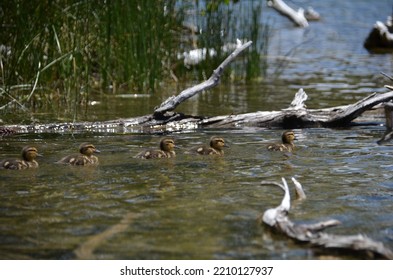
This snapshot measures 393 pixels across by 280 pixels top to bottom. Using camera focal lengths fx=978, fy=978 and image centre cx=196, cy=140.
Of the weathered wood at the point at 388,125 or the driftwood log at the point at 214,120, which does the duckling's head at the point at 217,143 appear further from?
the weathered wood at the point at 388,125

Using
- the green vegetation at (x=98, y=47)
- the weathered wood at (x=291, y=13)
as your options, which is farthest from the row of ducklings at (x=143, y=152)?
the weathered wood at (x=291, y=13)


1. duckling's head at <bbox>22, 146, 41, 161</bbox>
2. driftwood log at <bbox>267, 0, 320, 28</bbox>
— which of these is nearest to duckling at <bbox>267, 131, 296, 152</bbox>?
duckling's head at <bbox>22, 146, 41, 161</bbox>

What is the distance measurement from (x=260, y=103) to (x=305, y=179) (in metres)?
4.94

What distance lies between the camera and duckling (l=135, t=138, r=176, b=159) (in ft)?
26.7

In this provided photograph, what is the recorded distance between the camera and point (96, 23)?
37.9ft

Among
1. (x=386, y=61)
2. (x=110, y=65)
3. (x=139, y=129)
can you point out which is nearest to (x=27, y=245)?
(x=139, y=129)

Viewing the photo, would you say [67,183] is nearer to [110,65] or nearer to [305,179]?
[305,179]

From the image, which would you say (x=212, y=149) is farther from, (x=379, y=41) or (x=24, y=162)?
(x=379, y=41)

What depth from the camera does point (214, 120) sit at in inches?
394

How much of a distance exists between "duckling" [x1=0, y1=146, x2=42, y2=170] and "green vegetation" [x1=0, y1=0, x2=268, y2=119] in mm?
1309

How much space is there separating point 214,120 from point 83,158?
8.21 ft

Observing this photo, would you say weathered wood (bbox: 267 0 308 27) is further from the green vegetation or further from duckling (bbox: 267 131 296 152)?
duckling (bbox: 267 131 296 152)

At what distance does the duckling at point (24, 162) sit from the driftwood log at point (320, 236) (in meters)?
2.53

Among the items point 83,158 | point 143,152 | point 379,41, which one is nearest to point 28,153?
point 83,158
